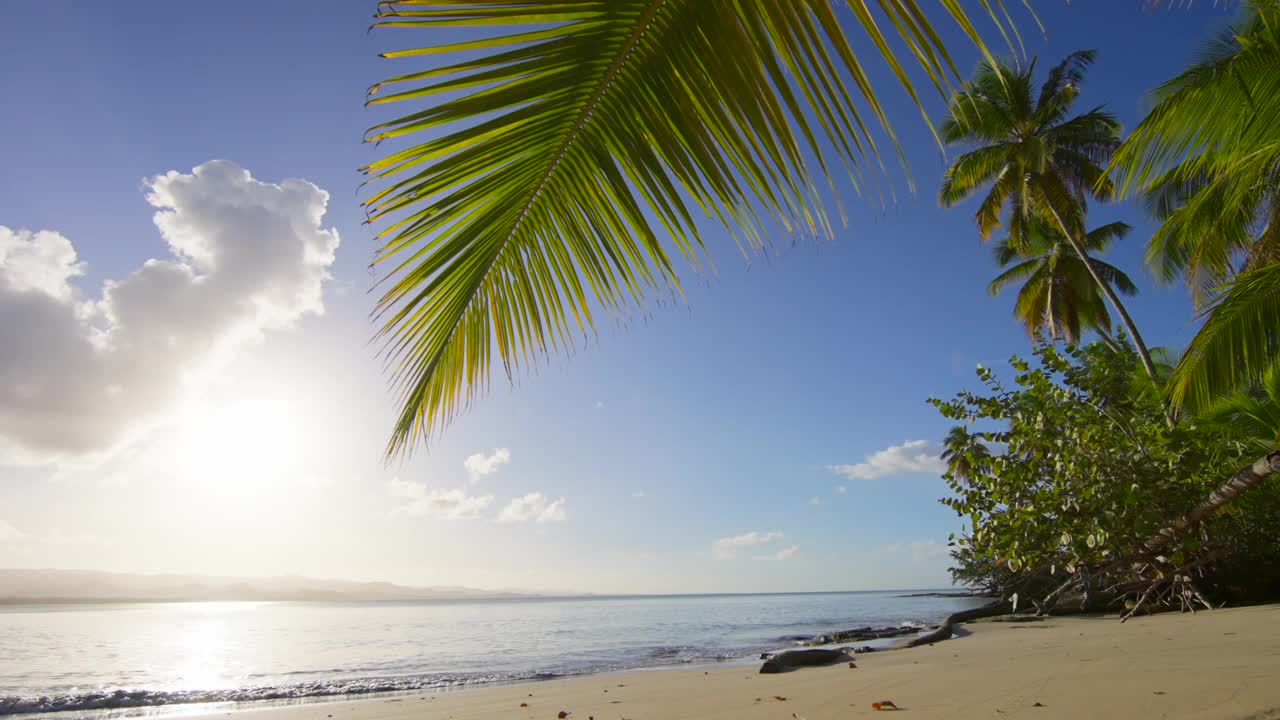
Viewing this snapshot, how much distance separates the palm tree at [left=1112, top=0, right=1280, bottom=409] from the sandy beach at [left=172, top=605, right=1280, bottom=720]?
2140mm

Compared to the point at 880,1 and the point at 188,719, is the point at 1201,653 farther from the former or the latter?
the point at 188,719

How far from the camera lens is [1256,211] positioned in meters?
7.10

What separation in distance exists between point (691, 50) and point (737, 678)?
8610mm

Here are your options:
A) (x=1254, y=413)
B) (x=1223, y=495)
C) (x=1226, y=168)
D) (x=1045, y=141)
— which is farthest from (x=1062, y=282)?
(x=1226, y=168)

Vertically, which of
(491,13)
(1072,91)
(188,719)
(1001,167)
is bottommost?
(188,719)

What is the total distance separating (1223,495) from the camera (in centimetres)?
734

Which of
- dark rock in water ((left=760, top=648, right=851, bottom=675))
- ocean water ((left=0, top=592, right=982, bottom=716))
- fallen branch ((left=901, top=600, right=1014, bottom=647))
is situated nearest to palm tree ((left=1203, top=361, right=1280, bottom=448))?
fallen branch ((left=901, top=600, right=1014, bottom=647))

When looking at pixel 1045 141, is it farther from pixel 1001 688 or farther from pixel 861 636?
pixel 1001 688

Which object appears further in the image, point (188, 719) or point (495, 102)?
point (188, 719)

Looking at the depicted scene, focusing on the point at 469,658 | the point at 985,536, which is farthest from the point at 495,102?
the point at 469,658

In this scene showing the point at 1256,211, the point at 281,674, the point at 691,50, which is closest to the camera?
the point at 691,50

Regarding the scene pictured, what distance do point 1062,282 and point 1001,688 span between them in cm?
2453

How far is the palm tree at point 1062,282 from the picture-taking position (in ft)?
78.0

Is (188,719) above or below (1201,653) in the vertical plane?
below
